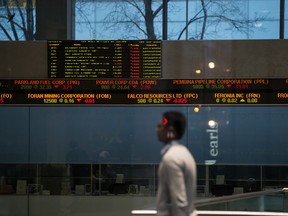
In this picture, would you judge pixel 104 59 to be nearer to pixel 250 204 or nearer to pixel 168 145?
pixel 250 204

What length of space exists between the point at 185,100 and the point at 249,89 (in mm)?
1040

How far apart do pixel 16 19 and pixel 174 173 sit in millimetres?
7123

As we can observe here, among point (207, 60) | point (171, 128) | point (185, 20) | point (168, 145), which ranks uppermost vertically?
point (185, 20)

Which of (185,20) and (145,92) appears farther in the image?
(185,20)

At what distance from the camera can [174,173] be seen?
350 cm

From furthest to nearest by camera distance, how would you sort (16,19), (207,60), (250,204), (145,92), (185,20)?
(16,19) < (185,20) < (207,60) < (145,92) < (250,204)

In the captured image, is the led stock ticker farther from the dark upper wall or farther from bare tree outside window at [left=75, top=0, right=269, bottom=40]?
bare tree outside window at [left=75, top=0, right=269, bottom=40]

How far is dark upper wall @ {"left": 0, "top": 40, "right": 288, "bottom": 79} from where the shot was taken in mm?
9039

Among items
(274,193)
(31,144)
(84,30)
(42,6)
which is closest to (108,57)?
(84,30)

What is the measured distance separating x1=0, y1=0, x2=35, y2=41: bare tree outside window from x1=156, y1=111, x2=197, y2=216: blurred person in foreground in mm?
6514

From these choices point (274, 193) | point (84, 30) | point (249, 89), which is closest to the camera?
point (274, 193)

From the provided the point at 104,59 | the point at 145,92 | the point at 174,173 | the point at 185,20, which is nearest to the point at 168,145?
the point at 174,173

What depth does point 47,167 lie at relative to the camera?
9.89 metres

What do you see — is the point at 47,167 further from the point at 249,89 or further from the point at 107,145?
the point at 249,89
